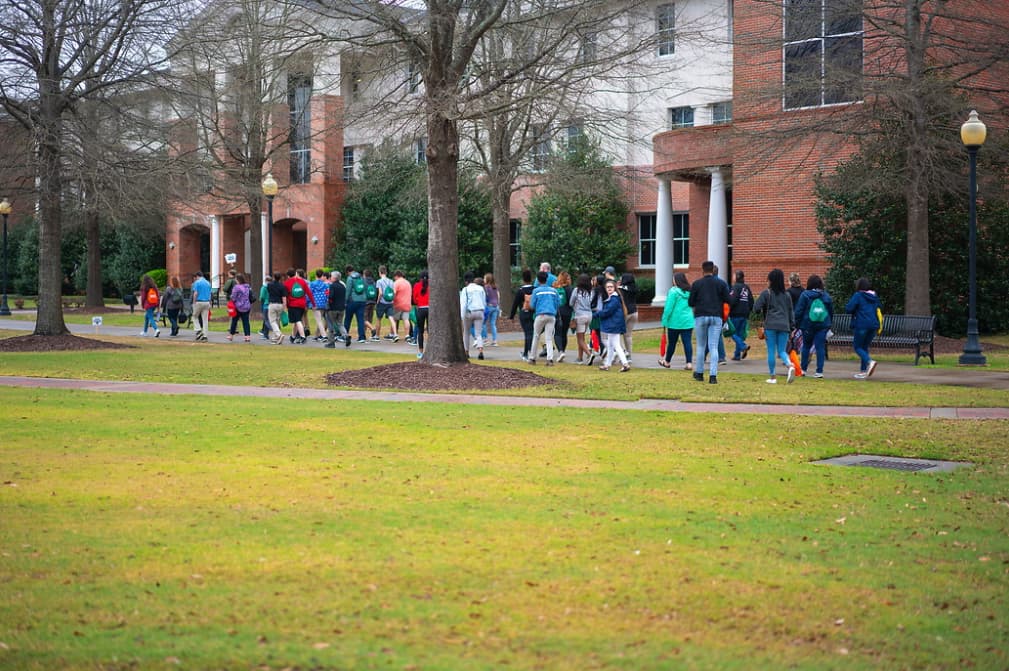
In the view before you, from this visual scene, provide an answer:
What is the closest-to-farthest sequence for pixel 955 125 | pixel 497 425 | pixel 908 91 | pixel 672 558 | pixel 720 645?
1. pixel 720 645
2. pixel 672 558
3. pixel 497 425
4. pixel 908 91
5. pixel 955 125

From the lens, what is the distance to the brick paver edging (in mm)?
14078

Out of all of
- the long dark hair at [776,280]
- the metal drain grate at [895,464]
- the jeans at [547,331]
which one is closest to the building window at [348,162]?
the jeans at [547,331]

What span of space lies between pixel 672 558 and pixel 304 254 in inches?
2068

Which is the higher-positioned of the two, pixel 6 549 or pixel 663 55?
pixel 663 55

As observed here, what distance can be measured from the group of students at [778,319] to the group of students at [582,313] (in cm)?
99

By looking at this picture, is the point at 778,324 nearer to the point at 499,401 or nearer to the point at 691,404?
the point at 691,404

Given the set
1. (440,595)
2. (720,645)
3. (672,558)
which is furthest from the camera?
(672,558)

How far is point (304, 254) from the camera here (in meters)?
57.6

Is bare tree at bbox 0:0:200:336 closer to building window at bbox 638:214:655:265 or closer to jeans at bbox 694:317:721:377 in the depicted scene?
jeans at bbox 694:317:721:377

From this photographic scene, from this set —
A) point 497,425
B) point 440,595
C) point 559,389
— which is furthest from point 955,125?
point 440,595

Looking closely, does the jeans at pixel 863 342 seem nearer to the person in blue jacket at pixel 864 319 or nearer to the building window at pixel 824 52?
the person in blue jacket at pixel 864 319

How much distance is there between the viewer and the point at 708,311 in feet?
58.0

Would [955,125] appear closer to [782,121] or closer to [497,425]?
[782,121]

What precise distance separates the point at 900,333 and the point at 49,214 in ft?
58.8
